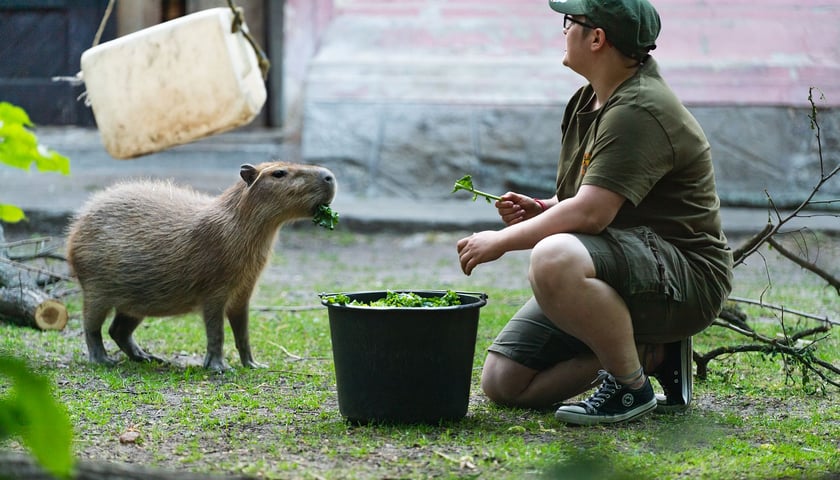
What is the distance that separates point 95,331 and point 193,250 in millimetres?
591

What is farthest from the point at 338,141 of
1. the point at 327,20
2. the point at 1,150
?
the point at 1,150

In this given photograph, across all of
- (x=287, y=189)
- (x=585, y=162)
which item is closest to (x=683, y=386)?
(x=585, y=162)

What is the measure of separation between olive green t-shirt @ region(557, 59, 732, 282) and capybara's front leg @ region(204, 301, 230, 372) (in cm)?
175

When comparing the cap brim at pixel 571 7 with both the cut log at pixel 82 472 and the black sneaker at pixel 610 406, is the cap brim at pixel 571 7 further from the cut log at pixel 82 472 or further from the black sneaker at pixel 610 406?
the cut log at pixel 82 472

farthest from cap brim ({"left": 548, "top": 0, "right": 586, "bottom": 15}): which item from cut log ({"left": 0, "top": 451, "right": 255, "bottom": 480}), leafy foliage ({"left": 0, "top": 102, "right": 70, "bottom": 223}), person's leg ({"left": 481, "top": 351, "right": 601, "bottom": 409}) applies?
cut log ({"left": 0, "top": 451, "right": 255, "bottom": 480})

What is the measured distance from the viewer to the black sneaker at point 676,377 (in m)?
3.60

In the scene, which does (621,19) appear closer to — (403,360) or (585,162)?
(585,162)

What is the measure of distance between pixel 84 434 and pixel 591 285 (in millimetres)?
1683

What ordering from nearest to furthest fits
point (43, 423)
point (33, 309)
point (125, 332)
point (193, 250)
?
point (43, 423) → point (193, 250) → point (125, 332) → point (33, 309)

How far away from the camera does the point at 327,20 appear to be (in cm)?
1038

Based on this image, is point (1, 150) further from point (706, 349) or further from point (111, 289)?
point (706, 349)

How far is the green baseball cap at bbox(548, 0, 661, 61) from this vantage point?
3.37 m

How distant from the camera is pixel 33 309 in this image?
519 centimetres

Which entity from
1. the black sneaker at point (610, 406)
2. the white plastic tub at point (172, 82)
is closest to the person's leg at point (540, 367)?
the black sneaker at point (610, 406)
